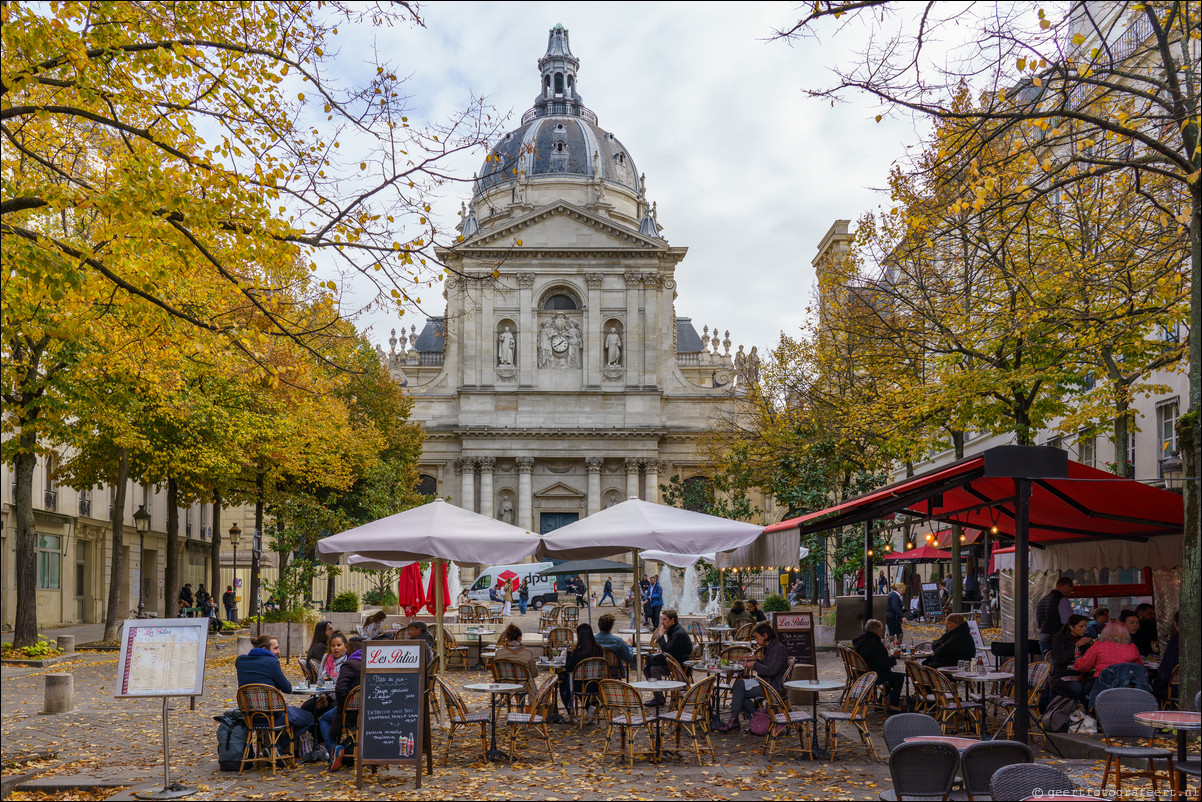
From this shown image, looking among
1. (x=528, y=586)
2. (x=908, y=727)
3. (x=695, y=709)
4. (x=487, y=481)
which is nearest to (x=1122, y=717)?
(x=908, y=727)

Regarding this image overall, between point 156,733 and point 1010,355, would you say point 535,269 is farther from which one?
point 156,733

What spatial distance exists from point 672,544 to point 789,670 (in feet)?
7.06

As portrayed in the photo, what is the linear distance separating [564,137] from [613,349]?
24.2 m

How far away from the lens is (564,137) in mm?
74375

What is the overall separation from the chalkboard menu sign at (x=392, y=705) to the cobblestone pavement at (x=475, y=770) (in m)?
0.30

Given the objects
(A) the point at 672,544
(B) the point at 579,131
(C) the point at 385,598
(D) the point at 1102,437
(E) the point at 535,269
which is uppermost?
(B) the point at 579,131

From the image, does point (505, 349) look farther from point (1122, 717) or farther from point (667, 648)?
Answer: point (1122, 717)

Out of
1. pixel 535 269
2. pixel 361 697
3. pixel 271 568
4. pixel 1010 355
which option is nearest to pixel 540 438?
pixel 535 269

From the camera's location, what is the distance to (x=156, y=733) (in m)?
12.9

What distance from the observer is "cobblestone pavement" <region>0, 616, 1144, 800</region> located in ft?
31.6

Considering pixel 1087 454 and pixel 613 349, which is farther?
pixel 613 349

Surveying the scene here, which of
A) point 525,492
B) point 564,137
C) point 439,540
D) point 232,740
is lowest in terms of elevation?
point 232,740

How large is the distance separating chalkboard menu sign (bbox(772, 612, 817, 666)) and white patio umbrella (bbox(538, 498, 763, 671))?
2.15 meters

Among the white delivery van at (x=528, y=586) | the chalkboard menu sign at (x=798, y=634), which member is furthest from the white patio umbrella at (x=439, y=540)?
the white delivery van at (x=528, y=586)
